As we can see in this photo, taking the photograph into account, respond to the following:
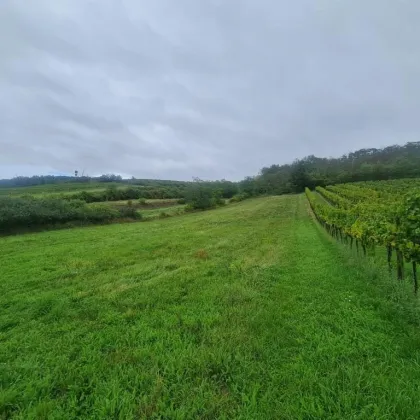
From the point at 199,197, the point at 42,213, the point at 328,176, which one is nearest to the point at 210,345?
the point at 42,213

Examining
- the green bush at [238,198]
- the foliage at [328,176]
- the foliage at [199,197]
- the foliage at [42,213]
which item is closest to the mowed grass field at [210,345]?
the foliage at [42,213]

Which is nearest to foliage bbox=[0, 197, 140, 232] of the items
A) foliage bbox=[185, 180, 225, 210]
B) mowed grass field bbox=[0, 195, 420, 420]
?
mowed grass field bbox=[0, 195, 420, 420]

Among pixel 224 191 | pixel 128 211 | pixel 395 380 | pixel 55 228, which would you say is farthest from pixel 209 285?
pixel 224 191

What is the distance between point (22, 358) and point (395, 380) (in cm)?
508

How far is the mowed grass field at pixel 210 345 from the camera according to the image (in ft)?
9.39

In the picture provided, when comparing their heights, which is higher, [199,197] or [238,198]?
[199,197]

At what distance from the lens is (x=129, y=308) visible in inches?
212

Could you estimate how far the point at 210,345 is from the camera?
3979 millimetres

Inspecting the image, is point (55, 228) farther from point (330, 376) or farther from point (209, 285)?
point (330, 376)

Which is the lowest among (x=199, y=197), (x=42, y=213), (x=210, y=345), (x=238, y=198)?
(x=210, y=345)

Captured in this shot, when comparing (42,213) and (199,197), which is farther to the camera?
(199,197)

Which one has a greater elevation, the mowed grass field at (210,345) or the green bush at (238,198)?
the green bush at (238,198)

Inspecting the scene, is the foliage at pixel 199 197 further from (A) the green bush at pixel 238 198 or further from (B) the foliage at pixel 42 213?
(B) the foliage at pixel 42 213

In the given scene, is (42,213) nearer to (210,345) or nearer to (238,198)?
(210,345)
